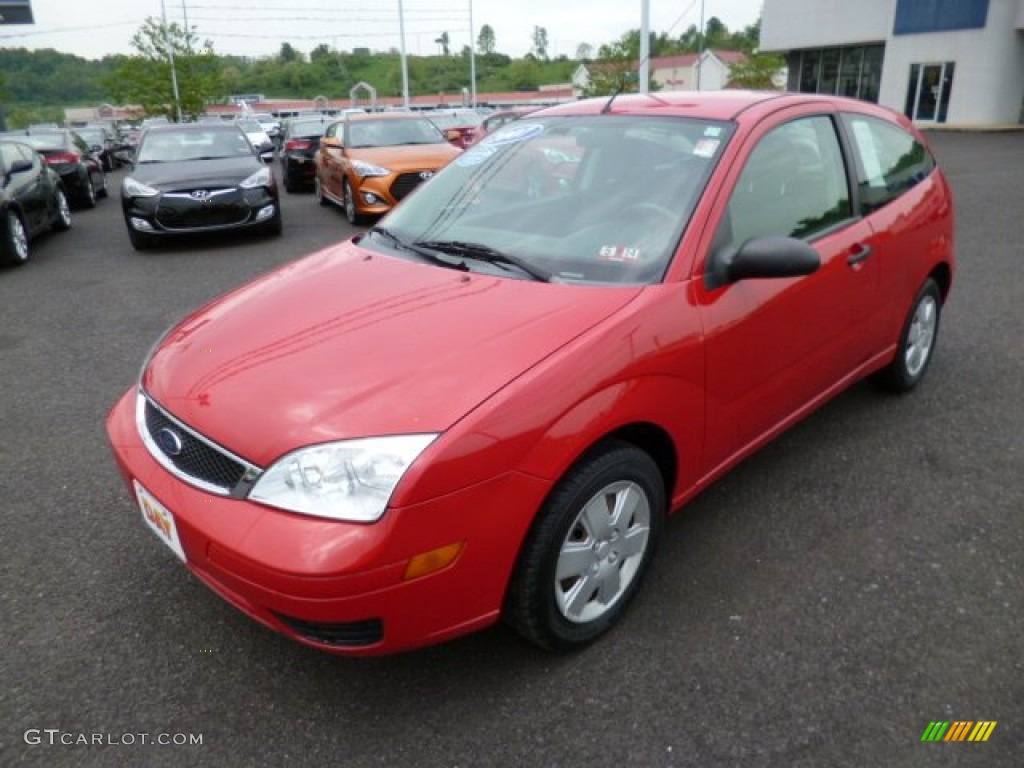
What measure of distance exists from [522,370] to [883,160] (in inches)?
102

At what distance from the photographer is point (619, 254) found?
257 centimetres

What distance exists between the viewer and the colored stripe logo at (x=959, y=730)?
2.06 m

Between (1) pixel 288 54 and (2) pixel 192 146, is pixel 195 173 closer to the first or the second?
(2) pixel 192 146

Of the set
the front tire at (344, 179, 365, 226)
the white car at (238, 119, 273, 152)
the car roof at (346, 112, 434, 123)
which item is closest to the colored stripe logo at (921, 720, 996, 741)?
the front tire at (344, 179, 365, 226)

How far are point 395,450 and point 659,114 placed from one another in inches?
73.2

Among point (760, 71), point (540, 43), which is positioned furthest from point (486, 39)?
point (760, 71)

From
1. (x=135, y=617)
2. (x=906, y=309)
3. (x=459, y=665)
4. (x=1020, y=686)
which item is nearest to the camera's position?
(x=1020, y=686)

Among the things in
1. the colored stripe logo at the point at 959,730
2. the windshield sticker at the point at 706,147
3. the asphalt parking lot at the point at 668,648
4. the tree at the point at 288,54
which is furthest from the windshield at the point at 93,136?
the tree at the point at 288,54

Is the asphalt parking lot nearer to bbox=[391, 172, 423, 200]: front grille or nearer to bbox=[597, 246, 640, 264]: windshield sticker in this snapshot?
bbox=[597, 246, 640, 264]: windshield sticker

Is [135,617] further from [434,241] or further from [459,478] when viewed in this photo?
[434,241]

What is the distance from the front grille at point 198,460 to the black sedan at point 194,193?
24.2ft

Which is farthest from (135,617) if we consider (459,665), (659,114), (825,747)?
(659,114)

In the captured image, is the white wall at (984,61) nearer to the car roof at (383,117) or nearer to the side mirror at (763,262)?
the car roof at (383,117)

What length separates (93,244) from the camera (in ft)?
33.0
